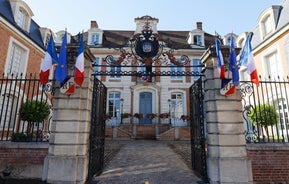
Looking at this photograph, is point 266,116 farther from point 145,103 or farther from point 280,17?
point 145,103

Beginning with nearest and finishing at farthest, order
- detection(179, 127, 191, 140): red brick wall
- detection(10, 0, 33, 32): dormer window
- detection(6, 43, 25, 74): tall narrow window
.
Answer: detection(6, 43, 25, 74): tall narrow window, detection(10, 0, 33, 32): dormer window, detection(179, 127, 191, 140): red brick wall

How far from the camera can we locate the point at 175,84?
17719 millimetres

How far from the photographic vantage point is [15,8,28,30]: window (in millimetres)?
11273

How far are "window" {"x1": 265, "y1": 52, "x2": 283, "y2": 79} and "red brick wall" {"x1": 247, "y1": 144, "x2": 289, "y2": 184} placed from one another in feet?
24.7

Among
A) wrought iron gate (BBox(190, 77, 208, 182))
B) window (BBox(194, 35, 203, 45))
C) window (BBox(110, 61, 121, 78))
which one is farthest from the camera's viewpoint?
window (BBox(194, 35, 203, 45))

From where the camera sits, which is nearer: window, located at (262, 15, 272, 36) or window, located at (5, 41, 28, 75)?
window, located at (5, 41, 28, 75)

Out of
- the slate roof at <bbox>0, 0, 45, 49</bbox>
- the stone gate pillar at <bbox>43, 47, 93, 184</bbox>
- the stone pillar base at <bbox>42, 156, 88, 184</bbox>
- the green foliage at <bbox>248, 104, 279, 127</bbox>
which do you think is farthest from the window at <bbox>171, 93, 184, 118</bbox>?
the stone pillar base at <bbox>42, 156, 88, 184</bbox>

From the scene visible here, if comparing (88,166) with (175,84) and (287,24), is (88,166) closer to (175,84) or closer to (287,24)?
(287,24)

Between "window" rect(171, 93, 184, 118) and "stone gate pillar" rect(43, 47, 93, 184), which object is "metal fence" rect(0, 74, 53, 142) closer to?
"stone gate pillar" rect(43, 47, 93, 184)

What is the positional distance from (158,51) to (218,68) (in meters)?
1.76

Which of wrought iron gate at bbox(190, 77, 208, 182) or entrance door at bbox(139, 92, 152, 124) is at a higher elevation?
entrance door at bbox(139, 92, 152, 124)

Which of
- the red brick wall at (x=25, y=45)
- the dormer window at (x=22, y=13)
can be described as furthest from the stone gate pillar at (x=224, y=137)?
the dormer window at (x=22, y=13)

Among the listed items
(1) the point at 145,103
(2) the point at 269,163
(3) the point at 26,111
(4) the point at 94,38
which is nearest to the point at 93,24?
(4) the point at 94,38

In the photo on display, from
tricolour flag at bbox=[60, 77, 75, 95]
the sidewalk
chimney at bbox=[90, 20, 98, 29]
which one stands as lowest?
the sidewalk
